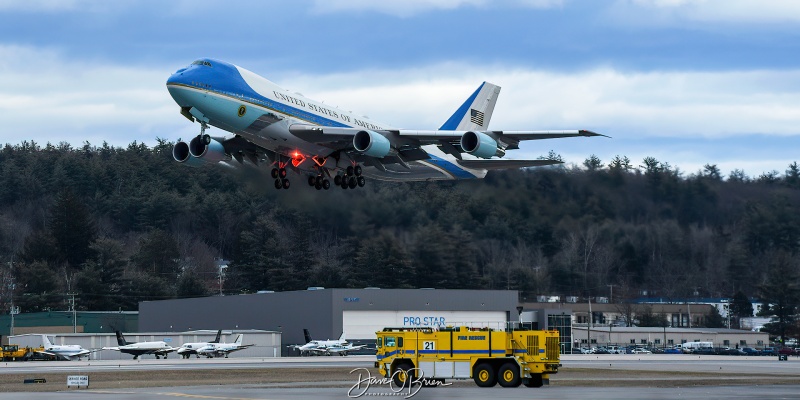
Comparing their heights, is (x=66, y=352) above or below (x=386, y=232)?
below

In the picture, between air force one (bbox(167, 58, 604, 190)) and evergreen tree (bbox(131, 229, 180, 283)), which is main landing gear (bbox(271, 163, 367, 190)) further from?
evergreen tree (bbox(131, 229, 180, 283))

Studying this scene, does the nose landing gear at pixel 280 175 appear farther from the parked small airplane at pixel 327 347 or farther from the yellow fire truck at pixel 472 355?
the parked small airplane at pixel 327 347

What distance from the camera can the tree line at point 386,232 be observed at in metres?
91.2

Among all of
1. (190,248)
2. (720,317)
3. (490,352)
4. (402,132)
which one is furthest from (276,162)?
(720,317)

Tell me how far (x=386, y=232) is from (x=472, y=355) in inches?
1426

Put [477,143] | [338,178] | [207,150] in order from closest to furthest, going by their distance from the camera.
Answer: [477,143]
[207,150]
[338,178]

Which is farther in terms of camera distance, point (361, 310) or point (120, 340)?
point (361, 310)

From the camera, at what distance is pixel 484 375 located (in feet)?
172

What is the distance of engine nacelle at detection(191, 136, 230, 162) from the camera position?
65125mm

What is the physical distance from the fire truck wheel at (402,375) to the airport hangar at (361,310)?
6681 centimetres

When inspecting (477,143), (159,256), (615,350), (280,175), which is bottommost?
(615,350)

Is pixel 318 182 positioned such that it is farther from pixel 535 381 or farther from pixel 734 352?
pixel 734 352

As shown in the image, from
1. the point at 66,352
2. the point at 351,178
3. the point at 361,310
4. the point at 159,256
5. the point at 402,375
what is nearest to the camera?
the point at 402,375
